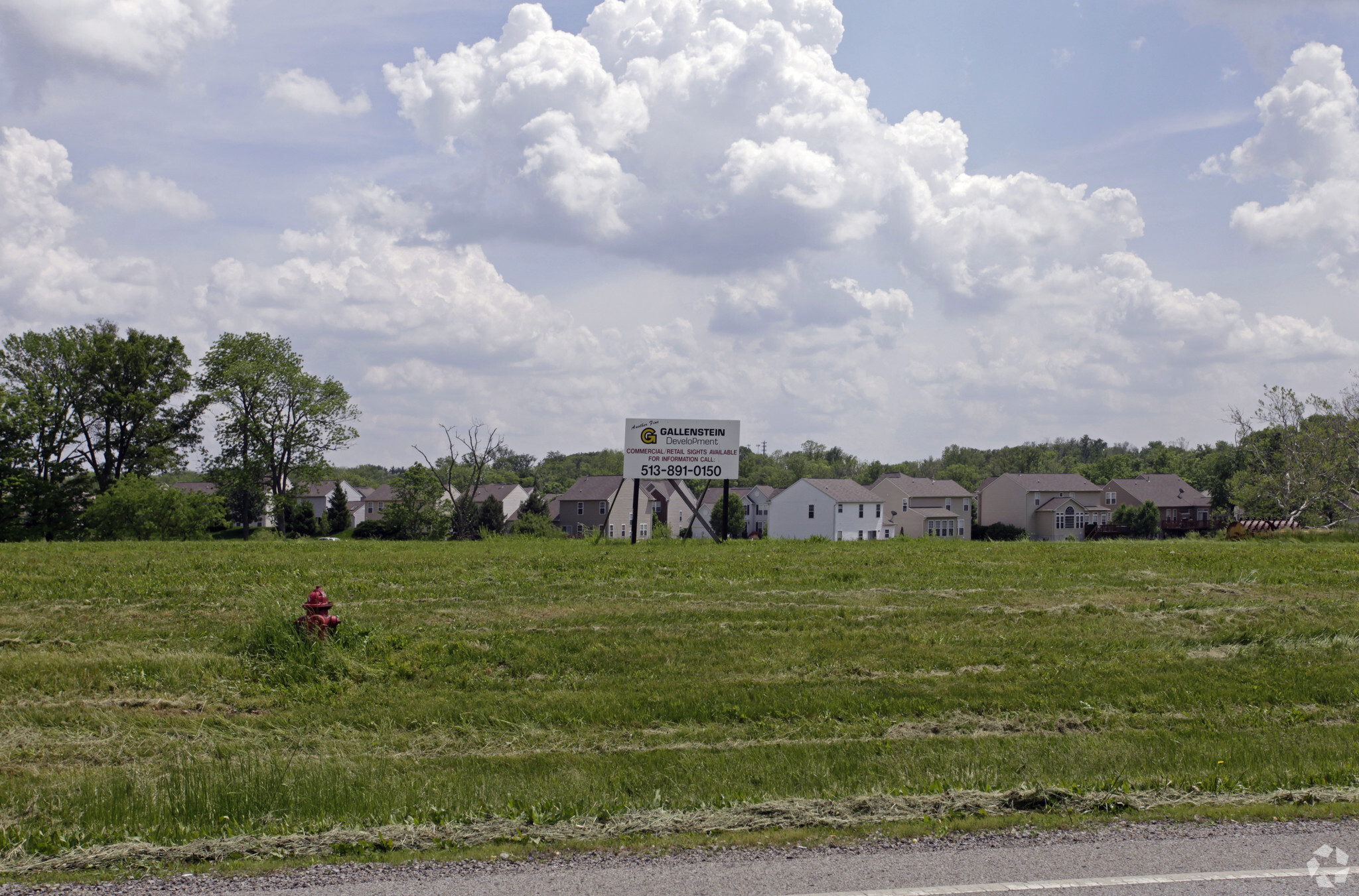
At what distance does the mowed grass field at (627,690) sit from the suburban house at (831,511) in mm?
54901

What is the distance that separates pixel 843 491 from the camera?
244 feet

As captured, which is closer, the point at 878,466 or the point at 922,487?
Result: the point at 922,487

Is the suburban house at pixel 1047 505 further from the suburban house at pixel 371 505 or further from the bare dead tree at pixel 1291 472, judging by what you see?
the suburban house at pixel 371 505

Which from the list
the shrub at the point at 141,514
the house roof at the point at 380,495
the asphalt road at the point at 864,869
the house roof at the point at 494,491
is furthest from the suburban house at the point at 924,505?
the asphalt road at the point at 864,869

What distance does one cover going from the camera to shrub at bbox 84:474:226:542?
1889 inches

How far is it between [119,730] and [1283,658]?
14.4m

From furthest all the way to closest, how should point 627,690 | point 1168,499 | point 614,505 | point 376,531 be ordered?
point 1168,499 < point 614,505 < point 376,531 < point 627,690

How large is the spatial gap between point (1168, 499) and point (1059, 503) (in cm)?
1485

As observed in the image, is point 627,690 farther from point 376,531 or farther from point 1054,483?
point 1054,483

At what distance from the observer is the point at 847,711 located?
32.3ft

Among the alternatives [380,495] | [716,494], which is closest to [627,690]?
[716,494]

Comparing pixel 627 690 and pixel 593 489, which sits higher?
pixel 593 489

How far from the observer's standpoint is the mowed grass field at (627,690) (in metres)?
7.41

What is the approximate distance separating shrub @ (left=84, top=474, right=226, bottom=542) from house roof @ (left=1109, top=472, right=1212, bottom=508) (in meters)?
85.6
